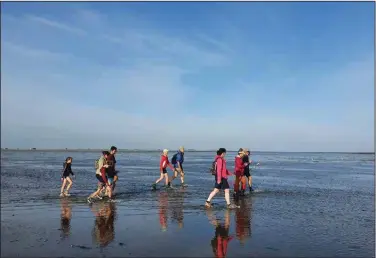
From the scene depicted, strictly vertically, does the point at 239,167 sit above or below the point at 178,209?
above

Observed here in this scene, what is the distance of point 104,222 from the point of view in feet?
32.6

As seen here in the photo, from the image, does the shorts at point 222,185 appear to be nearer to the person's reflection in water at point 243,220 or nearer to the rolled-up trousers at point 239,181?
the person's reflection in water at point 243,220

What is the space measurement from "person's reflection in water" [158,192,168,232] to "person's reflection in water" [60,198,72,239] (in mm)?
2318

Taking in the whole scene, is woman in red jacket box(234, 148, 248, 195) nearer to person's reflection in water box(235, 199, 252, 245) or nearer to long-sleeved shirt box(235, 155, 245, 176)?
long-sleeved shirt box(235, 155, 245, 176)

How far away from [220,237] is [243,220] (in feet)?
6.73

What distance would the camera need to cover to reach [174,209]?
12023 millimetres

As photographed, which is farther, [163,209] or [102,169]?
[102,169]

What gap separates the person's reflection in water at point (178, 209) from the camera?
10330 millimetres

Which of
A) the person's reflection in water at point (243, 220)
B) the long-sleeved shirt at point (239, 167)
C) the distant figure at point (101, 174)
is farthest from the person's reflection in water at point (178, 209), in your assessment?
the distant figure at point (101, 174)

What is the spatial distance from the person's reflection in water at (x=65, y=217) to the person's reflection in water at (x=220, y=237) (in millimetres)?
3404

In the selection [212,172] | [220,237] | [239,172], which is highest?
[212,172]

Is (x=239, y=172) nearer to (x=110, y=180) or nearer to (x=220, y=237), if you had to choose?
(x=110, y=180)

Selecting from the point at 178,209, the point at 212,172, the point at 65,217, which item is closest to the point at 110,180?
the point at 178,209

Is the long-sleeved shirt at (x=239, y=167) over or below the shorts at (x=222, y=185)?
over
